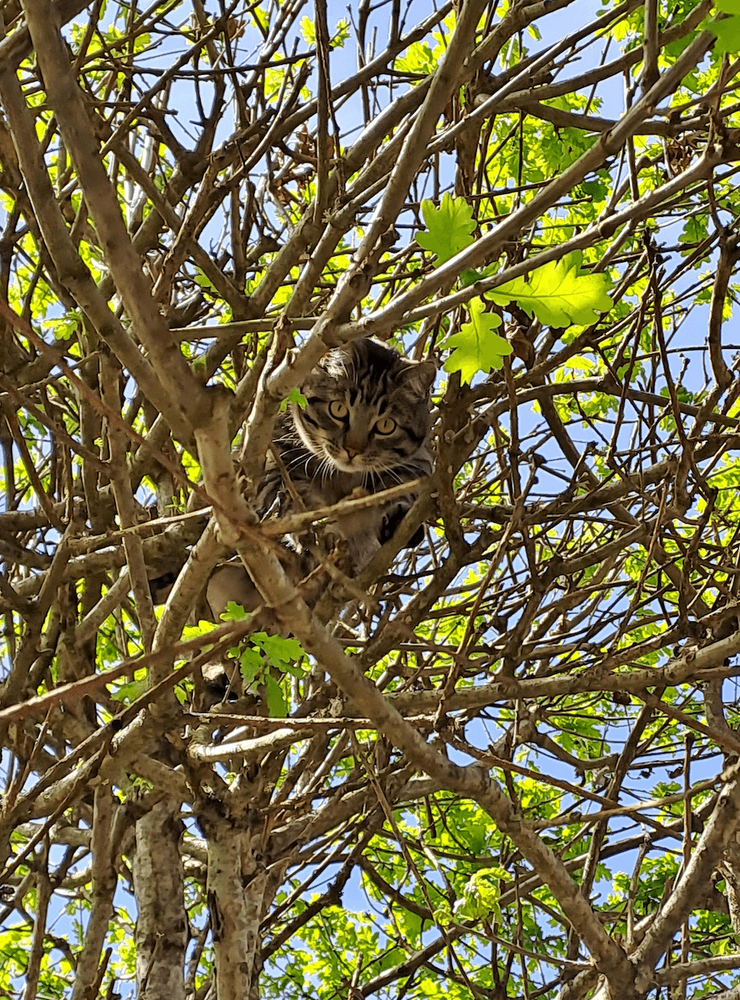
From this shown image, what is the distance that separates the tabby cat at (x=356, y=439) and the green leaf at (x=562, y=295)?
238 centimetres

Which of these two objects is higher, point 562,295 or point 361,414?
point 361,414

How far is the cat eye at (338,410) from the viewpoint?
12.8ft

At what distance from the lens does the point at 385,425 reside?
3938 millimetres

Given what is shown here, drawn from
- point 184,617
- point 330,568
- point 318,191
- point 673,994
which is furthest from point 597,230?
point 673,994

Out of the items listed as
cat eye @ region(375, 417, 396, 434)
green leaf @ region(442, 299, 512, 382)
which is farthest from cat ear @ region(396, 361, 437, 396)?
green leaf @ region(442, 299, 512, 382)

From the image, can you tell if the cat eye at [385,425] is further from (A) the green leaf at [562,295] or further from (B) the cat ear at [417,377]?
(A) the green leaf at [562,295]

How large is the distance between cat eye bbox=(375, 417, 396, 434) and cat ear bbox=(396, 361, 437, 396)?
0.58 ft

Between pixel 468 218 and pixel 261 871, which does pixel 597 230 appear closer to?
pixel 468 218

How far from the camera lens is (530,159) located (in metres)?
3.61

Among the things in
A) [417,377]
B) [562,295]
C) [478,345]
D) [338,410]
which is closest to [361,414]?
[338,410]

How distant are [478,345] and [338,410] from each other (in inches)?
99.5

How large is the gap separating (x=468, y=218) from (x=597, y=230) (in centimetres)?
19

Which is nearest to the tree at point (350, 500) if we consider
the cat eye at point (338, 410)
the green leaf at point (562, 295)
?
the green leaf at point (562, 295)

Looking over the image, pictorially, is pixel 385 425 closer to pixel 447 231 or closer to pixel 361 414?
pixel 361 414
